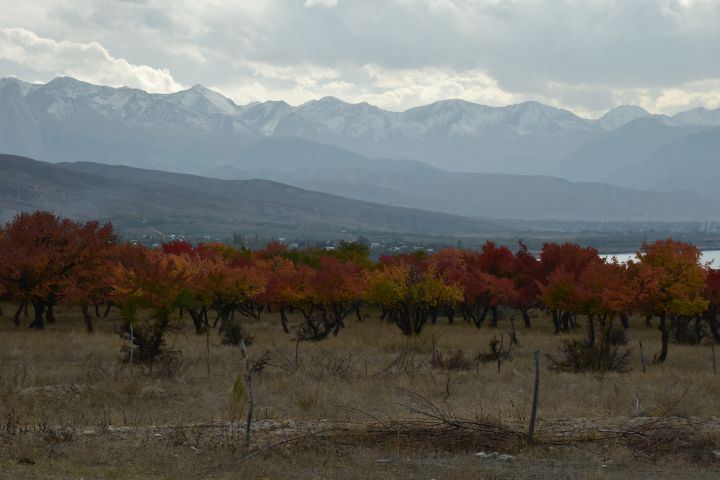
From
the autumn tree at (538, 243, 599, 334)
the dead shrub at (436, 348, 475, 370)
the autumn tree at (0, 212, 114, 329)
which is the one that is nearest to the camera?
the dead shrub at (436, 348, 475, 370)

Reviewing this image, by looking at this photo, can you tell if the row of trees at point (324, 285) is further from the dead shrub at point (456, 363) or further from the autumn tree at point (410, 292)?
the dead shrub at point (456, 363)

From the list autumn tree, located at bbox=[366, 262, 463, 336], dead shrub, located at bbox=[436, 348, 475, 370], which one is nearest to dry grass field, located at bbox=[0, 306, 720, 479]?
dead shrub, located at bbox=[436, 348, 475, 370]

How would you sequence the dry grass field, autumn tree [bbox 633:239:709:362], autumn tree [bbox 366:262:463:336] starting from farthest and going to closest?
autumn tree [bbox 366:262:463:336]
autumn tree [bbox 633:239:709:362]
the dry grass field

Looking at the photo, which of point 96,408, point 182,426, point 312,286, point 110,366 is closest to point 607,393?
point 182,426

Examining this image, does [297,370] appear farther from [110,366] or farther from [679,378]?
[679,378]

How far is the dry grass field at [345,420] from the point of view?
54.1 feet

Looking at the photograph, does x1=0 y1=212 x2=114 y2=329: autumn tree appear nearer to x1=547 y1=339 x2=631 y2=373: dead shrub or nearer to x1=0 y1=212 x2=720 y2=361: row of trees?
x1=0 y1=212 x2=720 y2=361: row of trees

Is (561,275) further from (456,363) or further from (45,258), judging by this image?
(45,258)

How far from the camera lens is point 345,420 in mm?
21953

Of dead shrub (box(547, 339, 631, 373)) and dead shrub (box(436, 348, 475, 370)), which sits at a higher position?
dead shrub (box(547, 339, 631, 373))

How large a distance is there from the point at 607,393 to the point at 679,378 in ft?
25.9

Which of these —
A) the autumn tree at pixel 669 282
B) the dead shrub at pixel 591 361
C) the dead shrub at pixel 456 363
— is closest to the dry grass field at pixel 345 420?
the dead shrub at pixel 456 363

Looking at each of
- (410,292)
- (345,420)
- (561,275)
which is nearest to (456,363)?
(345,420)

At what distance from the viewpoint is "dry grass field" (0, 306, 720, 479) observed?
54.1 feet
